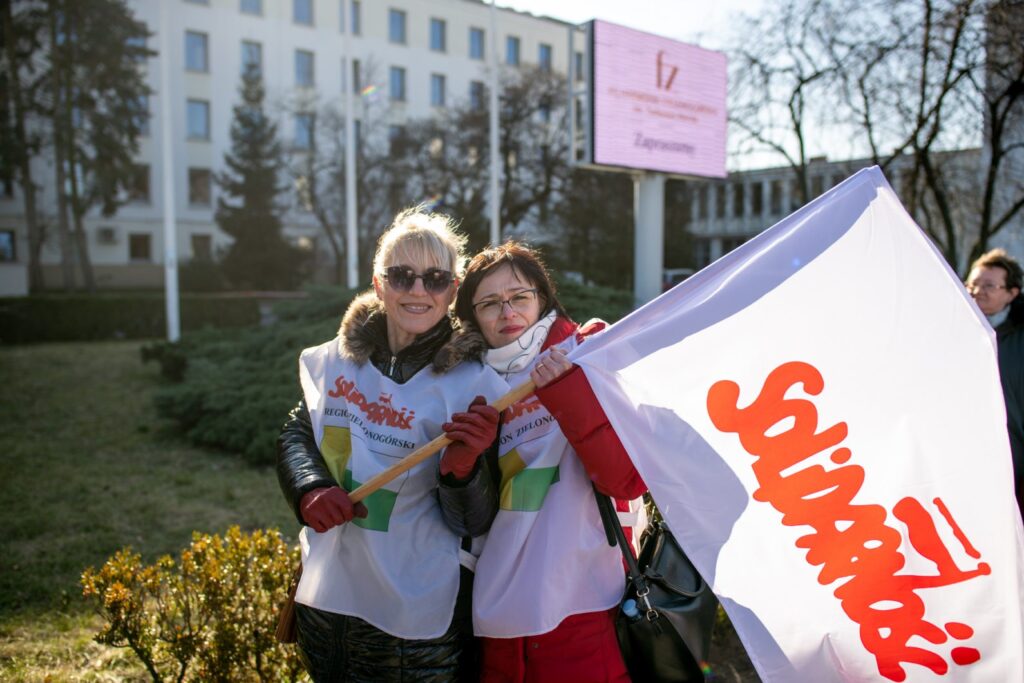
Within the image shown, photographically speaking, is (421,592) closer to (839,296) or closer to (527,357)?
(527,357)

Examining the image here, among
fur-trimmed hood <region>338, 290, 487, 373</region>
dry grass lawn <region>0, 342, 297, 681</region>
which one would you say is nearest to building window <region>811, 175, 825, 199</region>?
dry grass lawn <region>0, 342, 297, 681</region>

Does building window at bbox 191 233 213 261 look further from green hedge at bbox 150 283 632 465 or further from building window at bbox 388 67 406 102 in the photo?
green hedge at bbox 150 283 632 465

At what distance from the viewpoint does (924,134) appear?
38.5 ft

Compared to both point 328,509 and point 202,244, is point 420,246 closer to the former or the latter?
point 328,509

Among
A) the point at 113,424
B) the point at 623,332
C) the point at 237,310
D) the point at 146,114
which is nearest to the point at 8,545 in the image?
the point at 113,424

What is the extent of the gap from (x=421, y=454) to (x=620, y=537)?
1.96 ft

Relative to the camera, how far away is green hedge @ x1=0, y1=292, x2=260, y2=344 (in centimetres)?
1888

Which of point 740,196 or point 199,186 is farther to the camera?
point 199,186

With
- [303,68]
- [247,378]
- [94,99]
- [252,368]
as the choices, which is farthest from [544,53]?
[247,378]

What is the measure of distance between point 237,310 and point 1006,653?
927 inches

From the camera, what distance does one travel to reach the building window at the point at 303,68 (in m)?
44.9

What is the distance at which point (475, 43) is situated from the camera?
50.1 m

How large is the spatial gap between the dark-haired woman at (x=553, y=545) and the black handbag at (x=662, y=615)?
0.04 metres

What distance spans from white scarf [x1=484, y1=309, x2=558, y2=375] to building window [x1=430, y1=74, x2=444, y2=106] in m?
49.0
